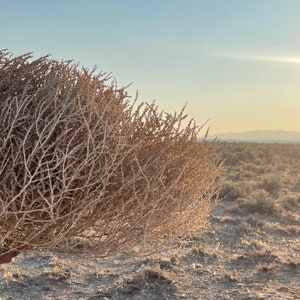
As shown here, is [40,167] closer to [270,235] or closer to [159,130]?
[159,130]

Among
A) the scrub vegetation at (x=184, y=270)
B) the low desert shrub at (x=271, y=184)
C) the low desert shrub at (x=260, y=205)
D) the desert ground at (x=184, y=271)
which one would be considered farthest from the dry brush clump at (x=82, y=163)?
the low desert shrub at (x=271, y=184)

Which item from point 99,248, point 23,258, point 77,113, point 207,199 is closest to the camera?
point 77,113

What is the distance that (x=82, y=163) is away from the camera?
13.0ft

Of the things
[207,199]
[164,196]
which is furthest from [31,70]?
[207,199]

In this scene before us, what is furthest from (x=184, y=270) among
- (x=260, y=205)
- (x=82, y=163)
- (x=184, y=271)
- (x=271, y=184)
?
(x=271, y=184)

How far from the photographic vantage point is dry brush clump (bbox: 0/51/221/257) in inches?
154

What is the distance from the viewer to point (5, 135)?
12.7 ft

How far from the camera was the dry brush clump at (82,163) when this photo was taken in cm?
392

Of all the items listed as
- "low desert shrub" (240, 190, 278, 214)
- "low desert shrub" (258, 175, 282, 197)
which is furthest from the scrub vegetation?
"low desert shrub" (258, 175, 282, 197)

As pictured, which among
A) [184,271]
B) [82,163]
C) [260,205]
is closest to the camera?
[82,163]

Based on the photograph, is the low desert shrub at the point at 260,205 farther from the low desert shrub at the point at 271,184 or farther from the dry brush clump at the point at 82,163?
the dry brush clump at the point at 82,163

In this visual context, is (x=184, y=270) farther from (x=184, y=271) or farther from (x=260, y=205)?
(x=260, y=205)

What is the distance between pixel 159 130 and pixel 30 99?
4.62 feet

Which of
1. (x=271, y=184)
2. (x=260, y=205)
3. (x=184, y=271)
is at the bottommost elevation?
(x=184, y=271)
